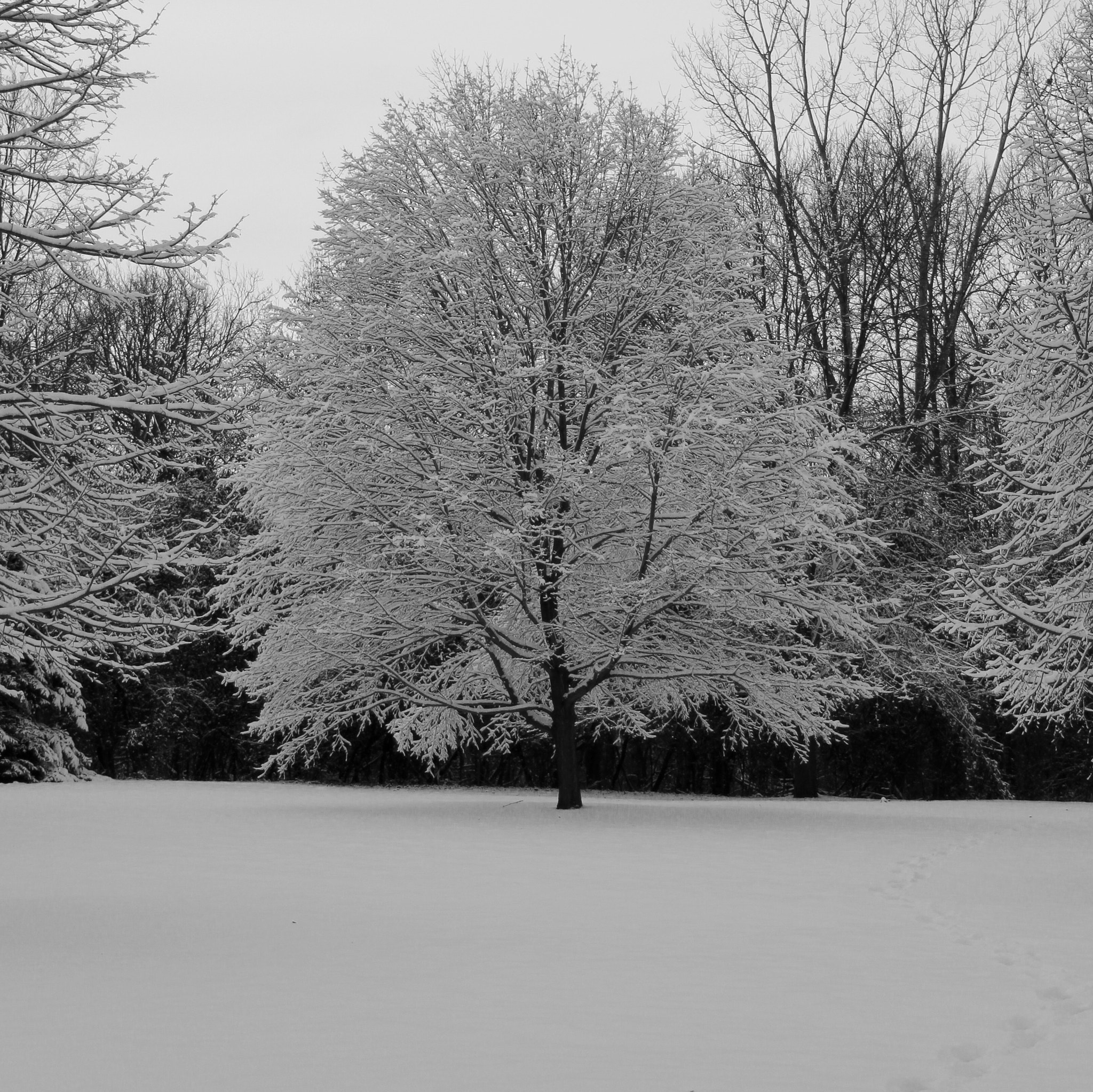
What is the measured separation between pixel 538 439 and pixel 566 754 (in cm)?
432

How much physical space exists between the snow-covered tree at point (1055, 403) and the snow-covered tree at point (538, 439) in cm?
268

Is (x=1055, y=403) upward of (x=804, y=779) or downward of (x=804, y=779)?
upward

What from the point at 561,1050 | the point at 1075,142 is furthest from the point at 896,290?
→ the point at 561,1050

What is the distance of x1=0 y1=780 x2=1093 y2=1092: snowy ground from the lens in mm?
5414

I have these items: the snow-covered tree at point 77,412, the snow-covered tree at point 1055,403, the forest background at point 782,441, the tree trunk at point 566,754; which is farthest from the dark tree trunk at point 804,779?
the snow-covered tree at point 77,412

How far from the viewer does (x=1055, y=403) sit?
550 inches

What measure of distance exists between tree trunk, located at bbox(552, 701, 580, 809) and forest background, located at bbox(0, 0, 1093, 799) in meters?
0.21

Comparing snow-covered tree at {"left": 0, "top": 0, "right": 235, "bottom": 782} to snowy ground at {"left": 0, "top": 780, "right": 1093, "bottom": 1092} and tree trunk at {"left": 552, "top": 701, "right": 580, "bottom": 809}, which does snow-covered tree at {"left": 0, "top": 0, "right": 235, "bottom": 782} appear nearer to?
snowy ground at {"left": 0, "top": 780, "right": 1093, "bottom": 1092}

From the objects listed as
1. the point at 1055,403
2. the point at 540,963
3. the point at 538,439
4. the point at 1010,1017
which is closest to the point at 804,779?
the point at 538,439

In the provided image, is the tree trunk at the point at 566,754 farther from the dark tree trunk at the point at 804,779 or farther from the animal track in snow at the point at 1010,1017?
the animal track in snow at the point at 1010,1017

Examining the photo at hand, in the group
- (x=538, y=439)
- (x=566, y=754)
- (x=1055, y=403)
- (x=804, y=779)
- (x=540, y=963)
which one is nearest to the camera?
(x=540, y=963)

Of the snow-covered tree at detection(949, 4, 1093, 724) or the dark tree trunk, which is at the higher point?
the snow-covered tree at detection(949, 4, 1093, 724)

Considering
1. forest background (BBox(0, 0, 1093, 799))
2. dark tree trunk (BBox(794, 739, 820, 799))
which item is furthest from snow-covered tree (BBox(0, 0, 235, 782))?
dark tree trunk (BBox(794, 739, 820, 799))

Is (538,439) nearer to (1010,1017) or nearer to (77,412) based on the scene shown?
(77,412)
